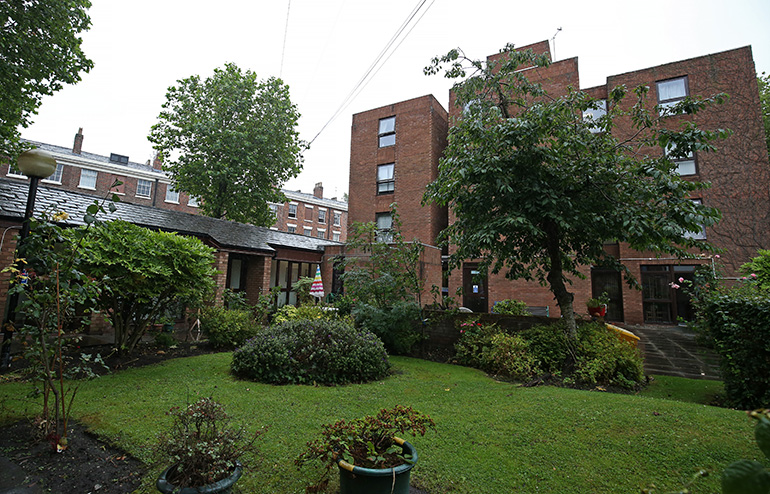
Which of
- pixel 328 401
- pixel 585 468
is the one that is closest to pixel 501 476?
pixel 585 468

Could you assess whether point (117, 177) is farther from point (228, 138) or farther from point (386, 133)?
point (386, 133)

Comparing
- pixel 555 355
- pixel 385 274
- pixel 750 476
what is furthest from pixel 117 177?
pixel 750 476

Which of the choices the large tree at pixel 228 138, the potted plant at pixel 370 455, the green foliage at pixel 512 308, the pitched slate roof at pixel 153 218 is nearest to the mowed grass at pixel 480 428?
the potted plant at pixel 370 455

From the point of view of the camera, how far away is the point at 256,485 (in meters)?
2.89

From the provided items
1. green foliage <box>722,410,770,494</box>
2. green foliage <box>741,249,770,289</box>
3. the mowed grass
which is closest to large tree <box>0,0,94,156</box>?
the mowed grass

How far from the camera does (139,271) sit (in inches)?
235

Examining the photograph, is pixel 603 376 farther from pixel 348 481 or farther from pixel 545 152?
pixel 348 481

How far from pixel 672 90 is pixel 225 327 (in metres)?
21.2

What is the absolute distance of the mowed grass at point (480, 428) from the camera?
3010mm

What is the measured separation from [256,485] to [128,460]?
1359 millimetres

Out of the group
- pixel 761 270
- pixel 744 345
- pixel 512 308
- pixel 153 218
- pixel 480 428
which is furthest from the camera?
pixel 153 218

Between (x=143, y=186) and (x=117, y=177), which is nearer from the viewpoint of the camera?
(x=117, y=177)

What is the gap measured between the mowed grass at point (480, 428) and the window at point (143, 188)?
30.6 m

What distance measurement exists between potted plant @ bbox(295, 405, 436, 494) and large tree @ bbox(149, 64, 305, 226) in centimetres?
1639
